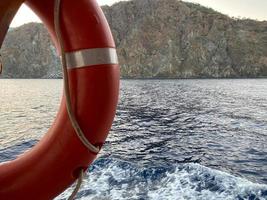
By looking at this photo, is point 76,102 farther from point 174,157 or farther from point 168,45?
point 168,45

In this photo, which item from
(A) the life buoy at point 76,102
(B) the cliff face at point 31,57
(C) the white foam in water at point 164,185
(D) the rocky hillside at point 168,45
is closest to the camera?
(A) the life buoy at point 76,102

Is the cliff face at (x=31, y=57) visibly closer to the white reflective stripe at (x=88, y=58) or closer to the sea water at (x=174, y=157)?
the sea water at (x=174, y=157)

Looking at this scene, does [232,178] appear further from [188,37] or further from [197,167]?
[188,37]

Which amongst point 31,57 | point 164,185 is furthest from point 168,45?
point 164,185

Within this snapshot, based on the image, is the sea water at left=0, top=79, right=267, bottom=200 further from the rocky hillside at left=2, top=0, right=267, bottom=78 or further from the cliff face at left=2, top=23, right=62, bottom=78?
the cliff face at left=2, top=23, right=62, bottom=78

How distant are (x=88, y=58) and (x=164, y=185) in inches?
220

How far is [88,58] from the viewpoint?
277cm

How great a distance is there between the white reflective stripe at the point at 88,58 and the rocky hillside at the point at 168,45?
115 metres

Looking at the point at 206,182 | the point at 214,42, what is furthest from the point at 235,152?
the point at 214,42

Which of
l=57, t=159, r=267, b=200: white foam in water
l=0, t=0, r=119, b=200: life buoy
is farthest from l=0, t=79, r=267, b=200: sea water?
l=0, t=0, r=119, b=200: life buoy

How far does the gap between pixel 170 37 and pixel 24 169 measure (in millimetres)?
133052

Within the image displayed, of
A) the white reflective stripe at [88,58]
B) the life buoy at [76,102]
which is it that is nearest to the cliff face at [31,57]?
the life buoy at [76,102]

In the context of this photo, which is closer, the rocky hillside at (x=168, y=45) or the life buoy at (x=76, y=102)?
the life buoy at (x=76, y=102)

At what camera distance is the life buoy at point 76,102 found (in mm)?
2750
